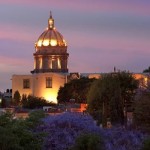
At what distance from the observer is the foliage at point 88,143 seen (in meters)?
16.5

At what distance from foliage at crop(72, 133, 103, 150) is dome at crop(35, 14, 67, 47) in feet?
518

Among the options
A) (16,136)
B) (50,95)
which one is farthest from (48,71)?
(16,136)

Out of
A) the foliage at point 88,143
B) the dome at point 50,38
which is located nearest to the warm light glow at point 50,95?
the dome at point 50,38

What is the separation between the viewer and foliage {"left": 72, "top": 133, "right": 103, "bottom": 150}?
16500mm

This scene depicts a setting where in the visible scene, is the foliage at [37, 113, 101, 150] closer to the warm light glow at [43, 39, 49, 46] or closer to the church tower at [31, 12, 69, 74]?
the church tower at [31, 12, 69, 74]

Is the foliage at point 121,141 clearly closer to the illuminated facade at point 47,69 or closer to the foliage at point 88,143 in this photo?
the foliage at point 88,143

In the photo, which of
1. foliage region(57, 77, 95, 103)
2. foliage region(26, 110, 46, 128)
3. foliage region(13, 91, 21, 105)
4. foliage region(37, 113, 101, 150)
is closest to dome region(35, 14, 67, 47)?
foliage region(13, 91, 21, 105)

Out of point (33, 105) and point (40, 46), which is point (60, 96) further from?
point (40, 46)

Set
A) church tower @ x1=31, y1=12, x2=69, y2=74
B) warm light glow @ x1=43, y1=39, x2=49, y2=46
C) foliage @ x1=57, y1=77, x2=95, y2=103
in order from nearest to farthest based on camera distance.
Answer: foliage @ x1=57, y1=77, x2=95, y2=103 → church tower @ x1=31, y1=12, x2=69, y2=74 → warm light glow @ x1=43, y1=39, x2=49, y2=46

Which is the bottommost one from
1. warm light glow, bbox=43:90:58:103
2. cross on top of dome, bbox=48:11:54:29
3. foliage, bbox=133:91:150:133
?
foliage, bbox=133:91:150:133

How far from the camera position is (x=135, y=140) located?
20766 millimetres

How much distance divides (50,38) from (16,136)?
162041mm

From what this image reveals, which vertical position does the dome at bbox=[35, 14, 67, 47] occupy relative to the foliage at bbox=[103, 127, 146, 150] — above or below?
above

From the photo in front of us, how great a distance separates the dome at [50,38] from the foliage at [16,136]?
156 metres
